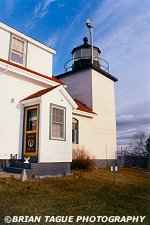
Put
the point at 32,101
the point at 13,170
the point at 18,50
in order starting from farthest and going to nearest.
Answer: the point at 18,50
the point at 32,101
the point at 13,170

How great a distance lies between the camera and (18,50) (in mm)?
13531

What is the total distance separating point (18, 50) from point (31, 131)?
202 inches

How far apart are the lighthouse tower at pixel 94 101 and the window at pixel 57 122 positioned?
4182mm

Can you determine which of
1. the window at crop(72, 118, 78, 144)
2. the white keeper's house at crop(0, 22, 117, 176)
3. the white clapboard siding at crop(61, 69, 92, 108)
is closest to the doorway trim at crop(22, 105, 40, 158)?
the white keeper's house at crop(0, 22, 117, 176)

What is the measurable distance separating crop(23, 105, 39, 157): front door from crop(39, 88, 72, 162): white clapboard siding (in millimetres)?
325

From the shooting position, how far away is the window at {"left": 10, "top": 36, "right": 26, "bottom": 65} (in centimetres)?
1325

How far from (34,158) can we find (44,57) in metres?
7.10

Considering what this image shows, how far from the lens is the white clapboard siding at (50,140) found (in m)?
10.9

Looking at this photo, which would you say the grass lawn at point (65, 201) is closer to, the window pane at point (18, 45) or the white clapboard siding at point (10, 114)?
the white clapboard siding at point (10, 114)

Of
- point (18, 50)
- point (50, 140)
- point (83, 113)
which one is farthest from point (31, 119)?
point (83, 113)

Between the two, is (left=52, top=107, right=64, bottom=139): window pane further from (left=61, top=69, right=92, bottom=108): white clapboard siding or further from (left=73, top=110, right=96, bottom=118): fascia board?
(left=61, top=69, right=92, bottom=108): white clapboard siding

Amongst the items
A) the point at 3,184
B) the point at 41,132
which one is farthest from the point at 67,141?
the point at 3,184

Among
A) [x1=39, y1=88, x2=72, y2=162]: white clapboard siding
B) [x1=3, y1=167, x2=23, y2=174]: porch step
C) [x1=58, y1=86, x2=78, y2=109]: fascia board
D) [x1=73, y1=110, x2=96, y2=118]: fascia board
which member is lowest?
[x1=3, y1=167, x2=23, y2=174]: porch step

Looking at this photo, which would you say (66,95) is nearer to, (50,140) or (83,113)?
(50,140)
